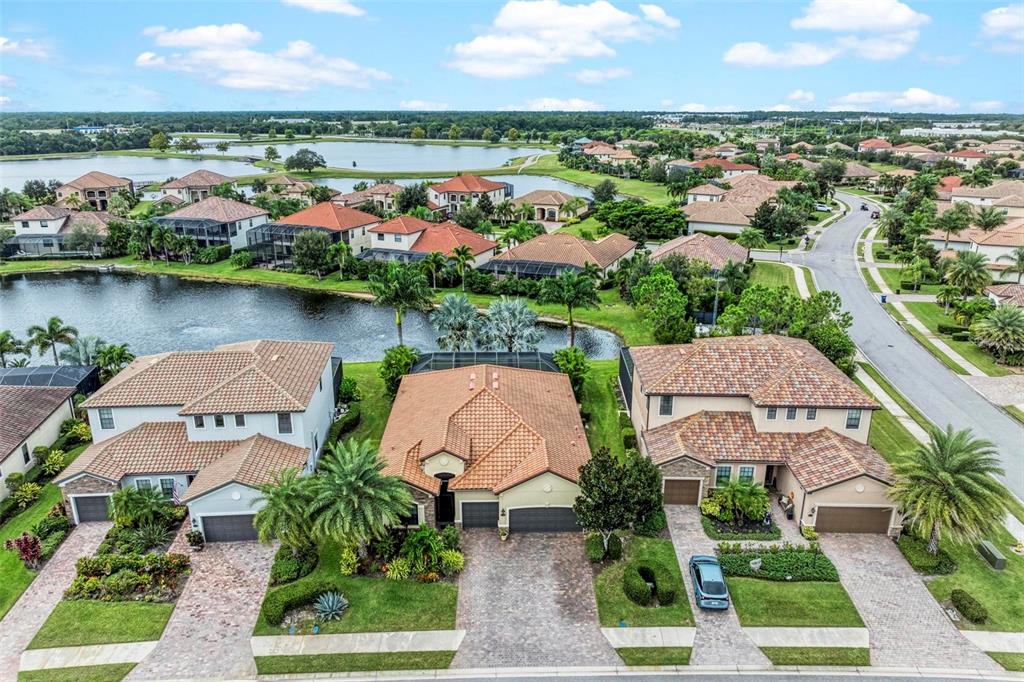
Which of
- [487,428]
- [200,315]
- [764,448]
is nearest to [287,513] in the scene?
[487,428]

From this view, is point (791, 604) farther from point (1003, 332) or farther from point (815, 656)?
point (1003, 332)

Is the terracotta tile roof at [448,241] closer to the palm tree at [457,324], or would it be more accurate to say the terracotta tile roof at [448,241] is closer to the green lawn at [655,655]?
the palm tree at [457,324]

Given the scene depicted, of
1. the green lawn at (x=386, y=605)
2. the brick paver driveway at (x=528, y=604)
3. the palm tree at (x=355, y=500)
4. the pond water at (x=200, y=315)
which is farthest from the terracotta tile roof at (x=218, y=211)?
the brick paver driveway at (x=528, y=604)

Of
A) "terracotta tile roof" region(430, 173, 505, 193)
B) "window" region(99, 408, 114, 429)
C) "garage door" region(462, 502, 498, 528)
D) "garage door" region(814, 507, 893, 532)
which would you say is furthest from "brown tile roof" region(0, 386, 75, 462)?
"terracotta tile roof" region(430, 173, 505, 193)

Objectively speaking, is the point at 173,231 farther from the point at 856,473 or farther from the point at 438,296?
the point at 856,473

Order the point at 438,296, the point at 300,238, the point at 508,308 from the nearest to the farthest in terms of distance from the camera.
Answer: the point at 508,308
the point at 438,296
the point at 300,238

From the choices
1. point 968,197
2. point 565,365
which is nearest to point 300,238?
point 565,365
